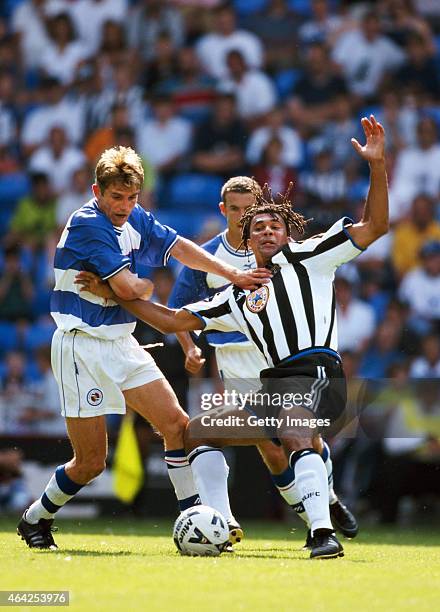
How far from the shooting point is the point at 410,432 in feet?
34.5

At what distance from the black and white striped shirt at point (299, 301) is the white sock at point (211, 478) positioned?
74cm

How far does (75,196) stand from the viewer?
1443cm

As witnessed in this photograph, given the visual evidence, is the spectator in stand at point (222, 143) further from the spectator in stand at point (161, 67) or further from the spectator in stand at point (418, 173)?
the spectator in stand at point (418, 173)

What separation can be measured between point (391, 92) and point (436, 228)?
6.95 feet

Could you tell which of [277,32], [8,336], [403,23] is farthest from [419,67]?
[8,336]

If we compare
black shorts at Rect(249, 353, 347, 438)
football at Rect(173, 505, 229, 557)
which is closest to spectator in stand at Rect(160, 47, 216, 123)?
black shorts at Rect(249, 353, 347, 438)

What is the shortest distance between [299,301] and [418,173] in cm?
695

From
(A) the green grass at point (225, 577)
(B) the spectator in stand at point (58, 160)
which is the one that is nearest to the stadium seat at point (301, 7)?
(B) the spectator in stand at point (58, 160)

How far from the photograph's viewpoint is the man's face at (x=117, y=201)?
271 inches

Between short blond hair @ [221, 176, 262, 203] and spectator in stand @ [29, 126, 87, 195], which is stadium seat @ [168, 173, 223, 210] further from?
short blond hair @ [221, 176, 262, 203]

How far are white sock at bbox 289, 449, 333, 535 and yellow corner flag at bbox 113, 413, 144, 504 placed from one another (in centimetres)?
466

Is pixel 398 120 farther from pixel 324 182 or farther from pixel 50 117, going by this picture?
pixel 50 117

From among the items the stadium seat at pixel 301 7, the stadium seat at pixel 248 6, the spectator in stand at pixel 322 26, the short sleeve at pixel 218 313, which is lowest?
the short sleeve at pixel 218 313

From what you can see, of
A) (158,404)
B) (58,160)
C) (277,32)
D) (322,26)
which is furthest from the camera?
(277,32)
